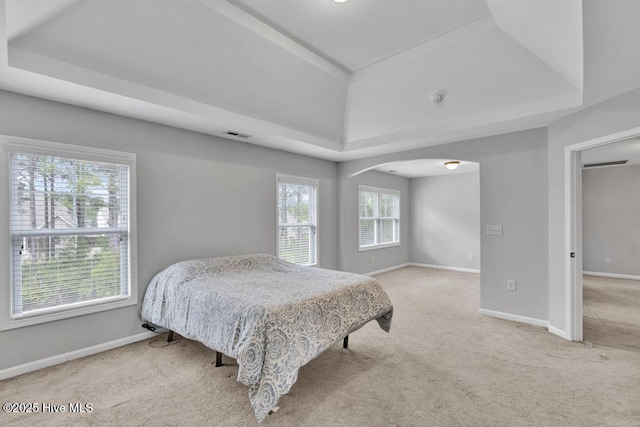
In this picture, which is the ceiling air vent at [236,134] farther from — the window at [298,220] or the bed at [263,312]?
the bed at [263,312]

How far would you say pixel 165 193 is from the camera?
332 cm

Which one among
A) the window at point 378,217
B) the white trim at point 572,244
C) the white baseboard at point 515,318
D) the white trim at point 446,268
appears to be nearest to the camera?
the white trim at point 572,244

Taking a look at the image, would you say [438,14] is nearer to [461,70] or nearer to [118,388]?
[461,70]

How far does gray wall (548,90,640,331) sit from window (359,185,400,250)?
335 cm

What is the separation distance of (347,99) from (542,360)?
3.61 m

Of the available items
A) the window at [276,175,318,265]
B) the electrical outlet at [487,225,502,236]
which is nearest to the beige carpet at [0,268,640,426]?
the electrical outlet at [487,225,502,236]

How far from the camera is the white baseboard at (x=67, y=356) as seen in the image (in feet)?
7.93

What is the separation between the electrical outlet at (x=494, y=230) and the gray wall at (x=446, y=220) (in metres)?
3.23

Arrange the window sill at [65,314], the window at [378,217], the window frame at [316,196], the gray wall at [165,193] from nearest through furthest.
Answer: the window sill at [65,314]
the gray wall at [165,193]
the window frame at [316,196]
the window at [378,217]

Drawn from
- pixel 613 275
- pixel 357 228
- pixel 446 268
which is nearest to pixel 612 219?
pixel 613 275

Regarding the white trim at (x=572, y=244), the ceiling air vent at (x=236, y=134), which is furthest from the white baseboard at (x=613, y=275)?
the ceiling air vent at (x=236, y=134)

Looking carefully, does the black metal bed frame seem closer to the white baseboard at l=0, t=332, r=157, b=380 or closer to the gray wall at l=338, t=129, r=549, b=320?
the white baseboard at l=0, t=332, r=157, b=380

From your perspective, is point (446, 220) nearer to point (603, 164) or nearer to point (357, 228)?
point (357, 228)

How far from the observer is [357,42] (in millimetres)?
3018
